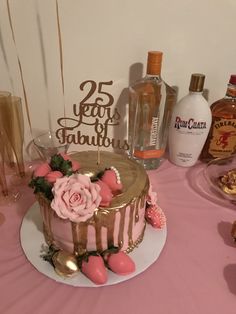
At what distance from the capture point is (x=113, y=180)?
474 mm

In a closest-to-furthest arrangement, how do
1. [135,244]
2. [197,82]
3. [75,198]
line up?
Answer: [75,198] < [135,244] < [197,82]

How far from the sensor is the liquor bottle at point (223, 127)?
0.70 m

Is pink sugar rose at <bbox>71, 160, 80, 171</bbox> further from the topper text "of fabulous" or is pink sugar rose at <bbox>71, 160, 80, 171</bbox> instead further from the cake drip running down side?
the topper text "of fabulous"

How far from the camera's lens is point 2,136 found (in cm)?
62

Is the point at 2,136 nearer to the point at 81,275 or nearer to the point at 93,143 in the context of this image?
the point at 93,143

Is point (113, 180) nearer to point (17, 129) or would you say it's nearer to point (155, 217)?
point (155, 217)

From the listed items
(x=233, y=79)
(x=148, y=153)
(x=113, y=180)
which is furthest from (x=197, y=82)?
(x=113, y=180)

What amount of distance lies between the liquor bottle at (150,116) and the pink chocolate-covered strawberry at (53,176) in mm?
304

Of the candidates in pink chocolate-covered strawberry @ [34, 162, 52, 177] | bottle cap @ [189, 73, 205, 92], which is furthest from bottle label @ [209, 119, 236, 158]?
pink chocolate-covered strawberry @ [34, 162, 52, 177]

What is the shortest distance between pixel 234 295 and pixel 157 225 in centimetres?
17

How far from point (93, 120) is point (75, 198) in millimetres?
349

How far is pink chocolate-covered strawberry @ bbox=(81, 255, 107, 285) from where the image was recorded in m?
0.47

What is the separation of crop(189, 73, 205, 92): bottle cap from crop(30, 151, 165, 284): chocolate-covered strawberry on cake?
0.81 feet

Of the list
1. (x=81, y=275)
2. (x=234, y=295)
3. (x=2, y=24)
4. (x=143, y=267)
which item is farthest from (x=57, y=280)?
(x=2, y=24)
